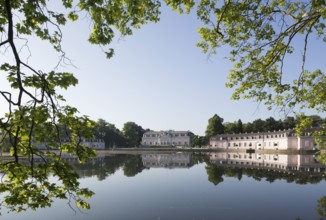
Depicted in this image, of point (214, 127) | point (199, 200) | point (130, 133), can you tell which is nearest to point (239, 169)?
point (199, 200)

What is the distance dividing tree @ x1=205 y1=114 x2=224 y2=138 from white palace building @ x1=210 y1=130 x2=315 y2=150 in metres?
3.40

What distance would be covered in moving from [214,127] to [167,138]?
1284 inches

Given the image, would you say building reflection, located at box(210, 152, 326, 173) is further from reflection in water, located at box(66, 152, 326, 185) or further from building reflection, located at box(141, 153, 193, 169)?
building reflection, located at box(141, 153, 193, 169)

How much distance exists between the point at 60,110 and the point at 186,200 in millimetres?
15545

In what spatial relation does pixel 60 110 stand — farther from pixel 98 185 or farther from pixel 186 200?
pixel 98 185

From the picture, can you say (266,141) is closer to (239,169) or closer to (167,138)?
(239,169)

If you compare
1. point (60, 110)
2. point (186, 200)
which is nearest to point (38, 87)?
point (60, 110)

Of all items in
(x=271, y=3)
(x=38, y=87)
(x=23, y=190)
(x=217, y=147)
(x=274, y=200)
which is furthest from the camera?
(x=217, y=147)

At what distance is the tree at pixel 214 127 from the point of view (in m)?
113

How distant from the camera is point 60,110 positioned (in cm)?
525

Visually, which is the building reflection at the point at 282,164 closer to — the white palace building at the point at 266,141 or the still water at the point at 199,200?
the still water at the point at 199,200

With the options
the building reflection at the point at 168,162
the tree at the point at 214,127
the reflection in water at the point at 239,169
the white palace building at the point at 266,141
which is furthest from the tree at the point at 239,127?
the reflection in water at the point at 239,169

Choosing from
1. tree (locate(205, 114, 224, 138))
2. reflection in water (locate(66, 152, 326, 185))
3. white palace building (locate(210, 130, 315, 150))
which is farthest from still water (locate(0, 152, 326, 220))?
tree (locate(205, 114, 224, 138))

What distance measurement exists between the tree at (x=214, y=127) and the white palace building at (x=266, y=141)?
3.40 meters
